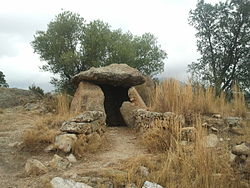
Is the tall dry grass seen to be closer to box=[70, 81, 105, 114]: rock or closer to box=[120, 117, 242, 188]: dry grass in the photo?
box=[70, 81, 105, 114]: rock

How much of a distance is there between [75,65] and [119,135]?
6.37 m

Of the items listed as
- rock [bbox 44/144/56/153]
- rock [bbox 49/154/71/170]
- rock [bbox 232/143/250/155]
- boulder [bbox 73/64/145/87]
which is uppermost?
boulder [bbox 73/64/145/87]

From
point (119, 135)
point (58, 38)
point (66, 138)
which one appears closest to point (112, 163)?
point (66, 138)

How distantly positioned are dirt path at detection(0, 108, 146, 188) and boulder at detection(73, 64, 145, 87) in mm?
1951

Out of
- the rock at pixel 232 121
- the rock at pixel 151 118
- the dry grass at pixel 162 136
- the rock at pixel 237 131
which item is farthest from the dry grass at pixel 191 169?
the rock at pixel 232 121

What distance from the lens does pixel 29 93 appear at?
14891mm

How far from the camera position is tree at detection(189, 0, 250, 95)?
14836 mm

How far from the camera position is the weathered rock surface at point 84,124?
22.2 ft

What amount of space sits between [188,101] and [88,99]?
3160 millimetres

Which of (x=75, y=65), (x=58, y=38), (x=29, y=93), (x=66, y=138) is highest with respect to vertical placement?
(x=58, y=38)

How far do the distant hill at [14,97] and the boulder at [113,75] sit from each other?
13.1ft

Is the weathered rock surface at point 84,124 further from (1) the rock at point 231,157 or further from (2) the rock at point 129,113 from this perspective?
(1) the rock at point 231,157

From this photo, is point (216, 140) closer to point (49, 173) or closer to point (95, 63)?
point (49, 173)

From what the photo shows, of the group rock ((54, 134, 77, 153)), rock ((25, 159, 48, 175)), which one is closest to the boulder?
rock ((54, 134, 77, 153))
